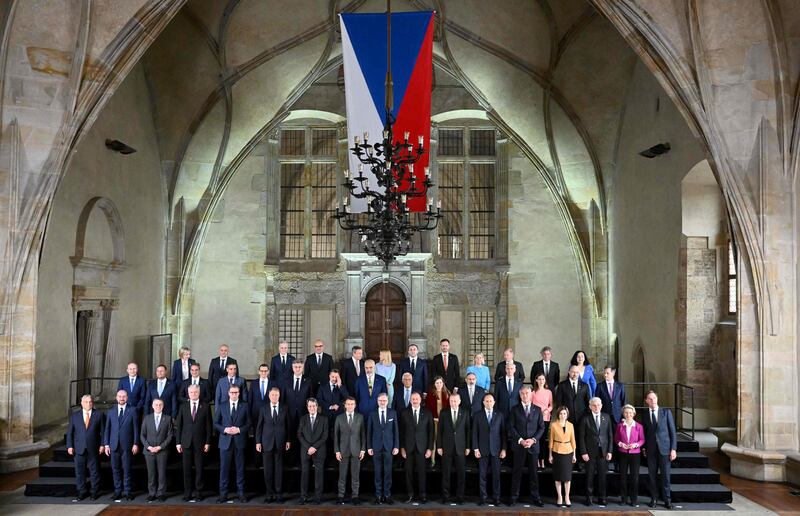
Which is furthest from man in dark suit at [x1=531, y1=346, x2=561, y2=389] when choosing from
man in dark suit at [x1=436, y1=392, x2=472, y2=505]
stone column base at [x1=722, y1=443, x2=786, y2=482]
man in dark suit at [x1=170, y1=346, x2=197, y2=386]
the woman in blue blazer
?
man in dark suit at [x1=170, y1=346, x2=197, y2=386]

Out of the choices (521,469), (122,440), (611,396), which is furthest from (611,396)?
(122,440)

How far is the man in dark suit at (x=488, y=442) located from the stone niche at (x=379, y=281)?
8.71 m

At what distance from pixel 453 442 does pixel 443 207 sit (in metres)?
10.0

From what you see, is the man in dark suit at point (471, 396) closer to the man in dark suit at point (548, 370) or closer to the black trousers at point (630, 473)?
the man in dark suit at point (548, 370)

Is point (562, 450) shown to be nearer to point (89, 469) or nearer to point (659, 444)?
point (659, 444)

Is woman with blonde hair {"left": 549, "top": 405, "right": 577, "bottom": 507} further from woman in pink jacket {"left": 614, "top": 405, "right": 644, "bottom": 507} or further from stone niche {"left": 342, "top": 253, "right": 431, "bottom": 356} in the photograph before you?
stone niche {"left": 342, "top": 253, "right": 431, "bottom": 356}

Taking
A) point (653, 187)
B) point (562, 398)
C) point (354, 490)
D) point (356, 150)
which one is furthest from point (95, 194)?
point (653, 187)

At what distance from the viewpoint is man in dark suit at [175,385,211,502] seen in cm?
887

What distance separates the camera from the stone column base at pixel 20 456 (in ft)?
32.1

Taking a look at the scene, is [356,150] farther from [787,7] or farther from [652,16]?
[787,7]

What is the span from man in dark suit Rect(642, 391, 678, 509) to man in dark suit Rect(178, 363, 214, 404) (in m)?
5.43

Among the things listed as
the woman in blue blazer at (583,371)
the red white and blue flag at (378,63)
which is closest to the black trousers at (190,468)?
the woman in blue blazer at (583,371)

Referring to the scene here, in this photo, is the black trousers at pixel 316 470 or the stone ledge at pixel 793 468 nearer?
the black trousers at pixel 316 470

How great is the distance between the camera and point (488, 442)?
28.8 feet
